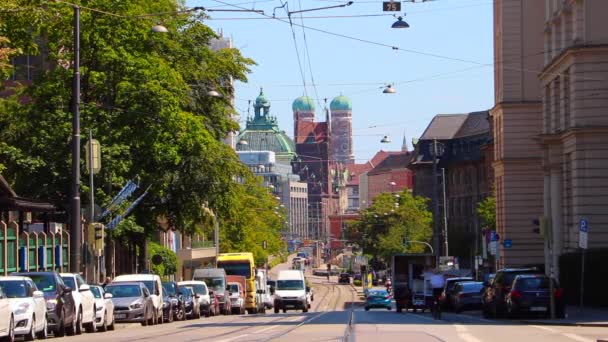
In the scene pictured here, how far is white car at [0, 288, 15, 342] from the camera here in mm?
28188

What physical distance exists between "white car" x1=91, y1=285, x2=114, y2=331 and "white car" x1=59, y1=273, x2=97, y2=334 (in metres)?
0.54

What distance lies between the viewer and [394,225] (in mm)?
139000

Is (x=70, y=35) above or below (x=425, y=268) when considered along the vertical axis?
above

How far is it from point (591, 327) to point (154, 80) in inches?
1004

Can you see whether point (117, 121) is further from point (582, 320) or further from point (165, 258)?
point (165, 258)

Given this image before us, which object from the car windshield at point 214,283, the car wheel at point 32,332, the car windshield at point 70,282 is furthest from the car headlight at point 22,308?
the car windshield at point 214,283

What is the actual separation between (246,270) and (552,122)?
2517 centimetres

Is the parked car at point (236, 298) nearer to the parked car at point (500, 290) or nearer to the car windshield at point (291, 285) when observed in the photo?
the car windshield at point (291, 285)

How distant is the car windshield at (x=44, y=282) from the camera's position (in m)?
34.1

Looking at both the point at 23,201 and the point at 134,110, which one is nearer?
the point at 23,201

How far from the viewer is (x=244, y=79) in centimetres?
6512

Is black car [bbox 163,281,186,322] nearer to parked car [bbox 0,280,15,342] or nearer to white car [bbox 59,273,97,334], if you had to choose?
white car [bbox 59,273,97,334]

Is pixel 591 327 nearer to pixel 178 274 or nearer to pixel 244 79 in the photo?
pixel 244 79

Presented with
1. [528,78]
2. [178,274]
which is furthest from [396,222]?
[528,78]
